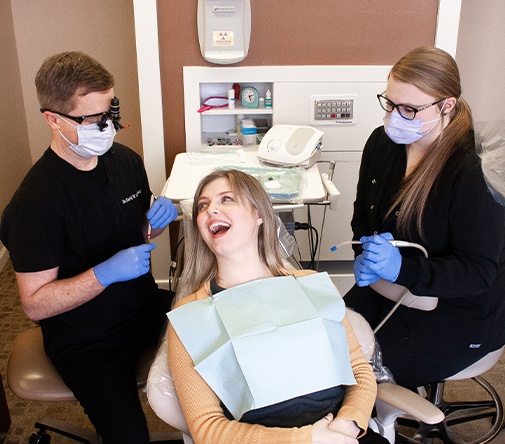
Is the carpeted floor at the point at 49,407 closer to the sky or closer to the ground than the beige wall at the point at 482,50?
closer to the ground

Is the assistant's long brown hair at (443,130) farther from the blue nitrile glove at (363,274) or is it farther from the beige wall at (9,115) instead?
the beige wall at (9,115)

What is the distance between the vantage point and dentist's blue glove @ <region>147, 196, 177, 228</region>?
158 cm

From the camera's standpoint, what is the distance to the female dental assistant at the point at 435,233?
4.54 ft

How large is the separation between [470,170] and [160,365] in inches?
35.3

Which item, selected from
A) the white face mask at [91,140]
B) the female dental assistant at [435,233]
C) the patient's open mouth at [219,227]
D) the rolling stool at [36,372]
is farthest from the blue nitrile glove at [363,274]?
the white face mask at [91,140]

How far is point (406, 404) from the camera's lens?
1191mm

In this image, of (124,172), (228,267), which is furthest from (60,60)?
(228,267)

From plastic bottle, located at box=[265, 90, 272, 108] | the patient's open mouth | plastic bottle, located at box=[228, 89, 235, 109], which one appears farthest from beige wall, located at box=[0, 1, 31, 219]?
the patient's open mouth

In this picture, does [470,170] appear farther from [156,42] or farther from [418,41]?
[156,42]

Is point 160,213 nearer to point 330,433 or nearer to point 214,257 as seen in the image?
point 214,257

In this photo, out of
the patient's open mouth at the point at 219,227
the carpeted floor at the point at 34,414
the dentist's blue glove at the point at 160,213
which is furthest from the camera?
the carpeted floor at the point at 34,414

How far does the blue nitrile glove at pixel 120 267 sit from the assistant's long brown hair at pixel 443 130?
0.71 meters

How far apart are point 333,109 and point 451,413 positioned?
1.33m

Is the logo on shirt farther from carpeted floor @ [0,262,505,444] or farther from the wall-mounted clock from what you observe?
the wall-mounted clock
